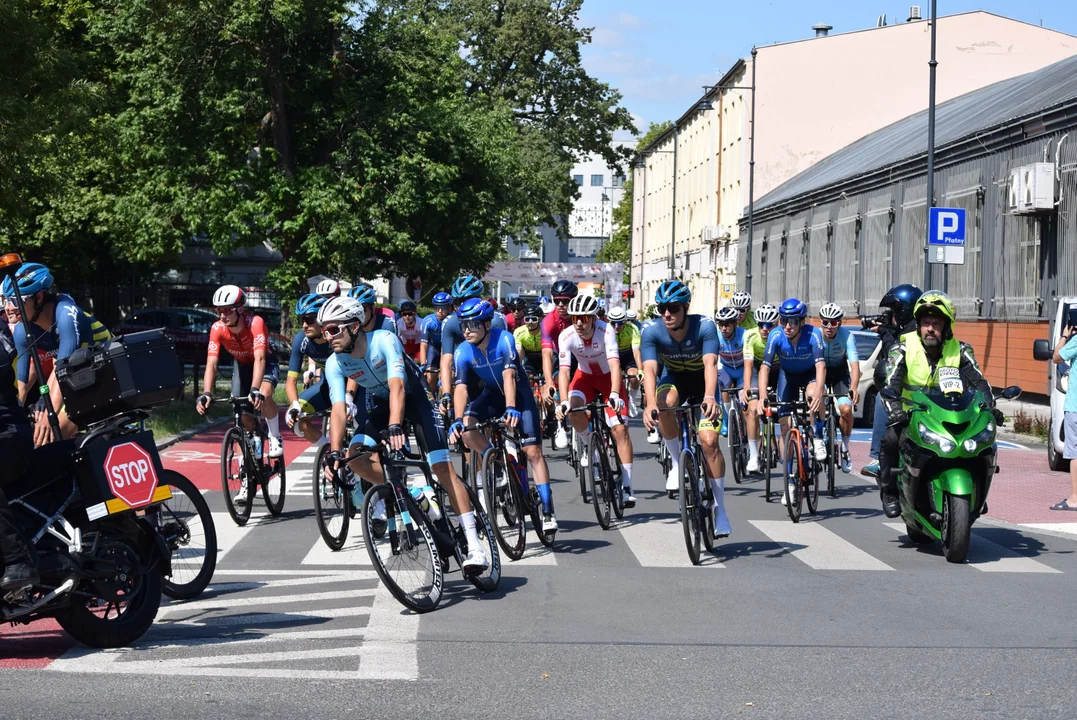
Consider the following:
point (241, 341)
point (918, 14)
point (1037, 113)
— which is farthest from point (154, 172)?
point (918, 14)

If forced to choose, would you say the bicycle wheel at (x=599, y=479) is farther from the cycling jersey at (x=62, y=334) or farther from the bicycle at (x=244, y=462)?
the cycling jersey at (x=62, y=334)

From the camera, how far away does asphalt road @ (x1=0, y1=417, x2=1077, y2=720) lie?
18.9ft

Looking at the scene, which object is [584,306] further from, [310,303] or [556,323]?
[556,323]

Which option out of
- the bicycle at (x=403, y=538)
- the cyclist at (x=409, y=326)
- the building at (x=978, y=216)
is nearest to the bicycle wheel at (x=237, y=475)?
the bicycle at (x=403, y=538)

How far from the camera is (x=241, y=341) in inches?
472

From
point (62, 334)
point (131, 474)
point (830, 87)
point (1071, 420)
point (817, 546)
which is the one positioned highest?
point (830, 87)

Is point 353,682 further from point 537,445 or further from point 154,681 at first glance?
point 537,445

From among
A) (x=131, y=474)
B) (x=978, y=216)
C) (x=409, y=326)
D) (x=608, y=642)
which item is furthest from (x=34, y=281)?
(x=978, y=216)

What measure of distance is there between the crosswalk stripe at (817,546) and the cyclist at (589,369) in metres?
1.25

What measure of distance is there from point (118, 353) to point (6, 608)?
4.17 ft


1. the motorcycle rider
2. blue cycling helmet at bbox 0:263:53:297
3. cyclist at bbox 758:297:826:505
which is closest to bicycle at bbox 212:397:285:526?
blue cycling helmet at bbox 0:263:53:297

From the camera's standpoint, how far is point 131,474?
22.0 feet

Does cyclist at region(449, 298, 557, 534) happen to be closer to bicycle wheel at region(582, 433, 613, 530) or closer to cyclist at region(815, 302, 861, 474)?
bicycle wheel at region(582, 433, 613, 530)

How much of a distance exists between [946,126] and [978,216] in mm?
8468
